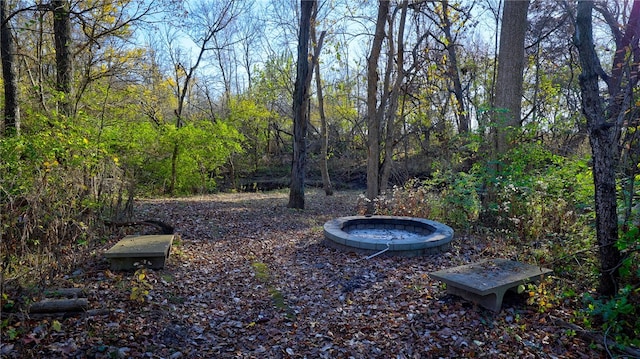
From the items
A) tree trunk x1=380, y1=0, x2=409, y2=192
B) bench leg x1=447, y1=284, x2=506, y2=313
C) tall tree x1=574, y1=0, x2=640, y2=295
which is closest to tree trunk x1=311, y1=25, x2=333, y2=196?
tree trunk x1=380, y1=0, x2=409, y2=192

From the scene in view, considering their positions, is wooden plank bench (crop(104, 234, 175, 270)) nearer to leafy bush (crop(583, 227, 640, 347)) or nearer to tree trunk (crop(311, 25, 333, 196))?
leafy bush (crop(583, 227, 640, 347))

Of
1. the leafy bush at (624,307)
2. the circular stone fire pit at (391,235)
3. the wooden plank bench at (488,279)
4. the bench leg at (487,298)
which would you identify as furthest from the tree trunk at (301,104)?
the leafy bush at (624,307)

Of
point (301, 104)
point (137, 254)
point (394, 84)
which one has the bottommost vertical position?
point (137, 254)

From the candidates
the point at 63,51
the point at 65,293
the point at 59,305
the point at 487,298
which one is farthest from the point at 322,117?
the point at 59,305

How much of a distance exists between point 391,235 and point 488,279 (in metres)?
2.73

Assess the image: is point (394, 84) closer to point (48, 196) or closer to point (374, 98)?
point (374, 98)

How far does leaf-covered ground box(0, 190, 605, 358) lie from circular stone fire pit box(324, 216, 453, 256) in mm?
170

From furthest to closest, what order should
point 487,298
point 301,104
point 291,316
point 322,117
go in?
1. point 322,117
2. point 301,104
3. point 291,316
4. point 487,298

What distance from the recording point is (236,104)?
58.1ft

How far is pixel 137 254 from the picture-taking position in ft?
13.3

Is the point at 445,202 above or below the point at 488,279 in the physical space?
above

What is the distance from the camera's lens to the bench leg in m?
3.28

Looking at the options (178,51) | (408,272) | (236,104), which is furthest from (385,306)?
(178,51)

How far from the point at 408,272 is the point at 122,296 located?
3109 millimetres
